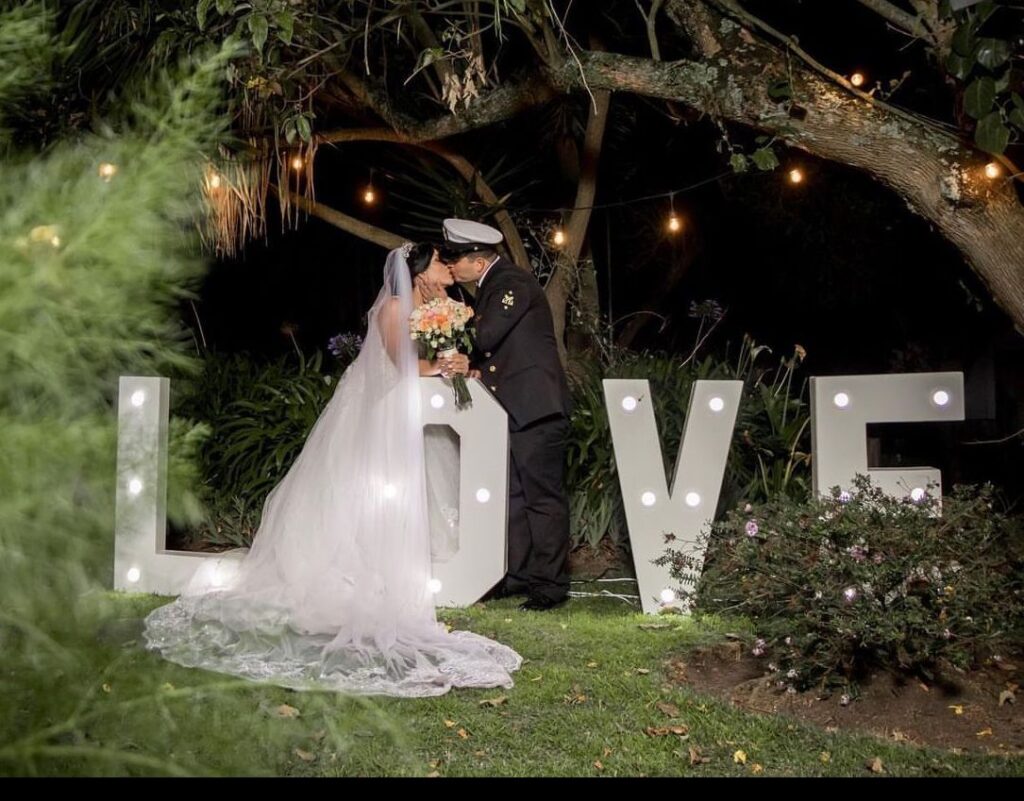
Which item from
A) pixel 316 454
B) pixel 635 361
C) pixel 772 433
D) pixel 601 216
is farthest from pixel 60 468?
pixel 601 216

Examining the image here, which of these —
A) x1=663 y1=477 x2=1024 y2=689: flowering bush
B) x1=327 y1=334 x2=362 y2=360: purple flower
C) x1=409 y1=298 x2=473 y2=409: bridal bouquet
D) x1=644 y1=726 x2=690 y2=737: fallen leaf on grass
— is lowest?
x1=644 y1=726 x2=690 y2=737: fallen leaf on grass

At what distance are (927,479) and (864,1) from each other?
8.18 ft

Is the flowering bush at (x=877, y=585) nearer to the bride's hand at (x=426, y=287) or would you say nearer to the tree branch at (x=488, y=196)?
the bride's hand at (x=426, y=287)

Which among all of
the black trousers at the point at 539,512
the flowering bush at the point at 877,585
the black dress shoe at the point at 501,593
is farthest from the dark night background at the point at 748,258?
the flowering bush at the point at 877,585

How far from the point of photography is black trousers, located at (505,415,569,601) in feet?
21.9

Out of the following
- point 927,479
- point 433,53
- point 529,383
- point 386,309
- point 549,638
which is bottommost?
point 549,638

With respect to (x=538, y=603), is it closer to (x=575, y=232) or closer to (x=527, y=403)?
(x=527, y=403)

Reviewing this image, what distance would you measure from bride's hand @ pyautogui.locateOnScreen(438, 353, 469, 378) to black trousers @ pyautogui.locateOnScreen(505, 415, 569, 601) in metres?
0.51

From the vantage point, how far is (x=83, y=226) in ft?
3.54

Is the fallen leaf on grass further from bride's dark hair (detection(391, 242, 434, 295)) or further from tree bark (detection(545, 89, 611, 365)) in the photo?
tree bark (detection(545, 89, 611, 365))

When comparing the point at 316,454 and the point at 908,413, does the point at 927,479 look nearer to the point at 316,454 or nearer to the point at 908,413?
the point at 908,413

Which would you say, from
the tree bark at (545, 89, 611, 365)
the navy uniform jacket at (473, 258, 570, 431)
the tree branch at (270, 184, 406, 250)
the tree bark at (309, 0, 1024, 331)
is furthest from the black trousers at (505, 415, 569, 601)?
the tree branch at (270, 184, 406, 250)

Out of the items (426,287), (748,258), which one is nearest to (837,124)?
(426,287)

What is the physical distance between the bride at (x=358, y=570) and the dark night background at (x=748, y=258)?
10.1 ft
